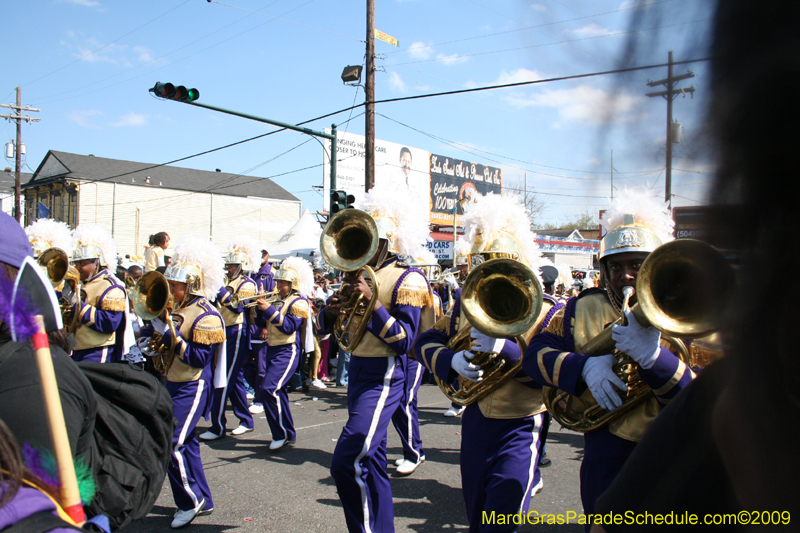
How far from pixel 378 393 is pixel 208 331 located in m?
1.76

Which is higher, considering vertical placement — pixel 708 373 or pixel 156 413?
pixel 708 373

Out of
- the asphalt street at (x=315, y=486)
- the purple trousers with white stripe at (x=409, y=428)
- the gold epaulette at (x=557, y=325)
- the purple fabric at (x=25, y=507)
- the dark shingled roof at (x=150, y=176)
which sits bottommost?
the asphalt street at (x=315, y=486)

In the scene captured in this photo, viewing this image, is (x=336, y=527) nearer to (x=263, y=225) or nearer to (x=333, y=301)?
(x=333, y=301)

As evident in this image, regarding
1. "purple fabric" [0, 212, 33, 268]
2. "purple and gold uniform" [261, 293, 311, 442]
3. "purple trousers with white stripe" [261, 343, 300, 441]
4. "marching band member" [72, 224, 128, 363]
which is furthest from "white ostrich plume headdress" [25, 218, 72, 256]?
"purple fabric" [0, 212, 33, 268]

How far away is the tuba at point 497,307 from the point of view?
2.83 metres

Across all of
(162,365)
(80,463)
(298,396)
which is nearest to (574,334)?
(80,463)

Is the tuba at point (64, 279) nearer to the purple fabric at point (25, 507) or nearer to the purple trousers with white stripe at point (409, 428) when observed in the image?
the purple trousers with white stripe at point (409, 428)

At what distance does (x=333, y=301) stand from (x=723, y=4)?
4086 millimetres

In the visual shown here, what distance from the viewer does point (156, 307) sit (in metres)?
4.80

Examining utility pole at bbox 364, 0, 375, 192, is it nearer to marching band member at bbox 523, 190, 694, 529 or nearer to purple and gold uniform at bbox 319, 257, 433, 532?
purple and gold uniform at bbox 319, 257, 433, 532

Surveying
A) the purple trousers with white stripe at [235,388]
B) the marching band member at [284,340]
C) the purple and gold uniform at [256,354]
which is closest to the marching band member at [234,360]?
the purple trousers with white stripe at [235,388]

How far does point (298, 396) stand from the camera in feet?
32.9

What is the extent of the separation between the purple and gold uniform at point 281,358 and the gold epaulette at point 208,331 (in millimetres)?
2056

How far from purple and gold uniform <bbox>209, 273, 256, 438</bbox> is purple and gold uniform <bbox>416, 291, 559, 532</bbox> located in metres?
4.69
